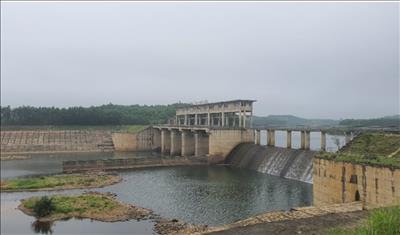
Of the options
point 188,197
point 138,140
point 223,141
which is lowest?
point 188,197

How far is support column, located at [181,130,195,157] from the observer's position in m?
58.0

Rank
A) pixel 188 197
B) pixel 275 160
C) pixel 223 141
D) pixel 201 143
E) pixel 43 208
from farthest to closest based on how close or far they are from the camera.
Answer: pixel 201 143
pixel 223 141
pixel 275 160
pixel 188 197
pixel 43 208

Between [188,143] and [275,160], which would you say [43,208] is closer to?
[275,160]

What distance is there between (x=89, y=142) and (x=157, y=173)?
3464cm

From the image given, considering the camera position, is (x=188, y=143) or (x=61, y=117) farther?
(x=61, y=117)

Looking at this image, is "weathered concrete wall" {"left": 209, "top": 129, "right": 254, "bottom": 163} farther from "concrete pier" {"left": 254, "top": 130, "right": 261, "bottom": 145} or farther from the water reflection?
the water reflection

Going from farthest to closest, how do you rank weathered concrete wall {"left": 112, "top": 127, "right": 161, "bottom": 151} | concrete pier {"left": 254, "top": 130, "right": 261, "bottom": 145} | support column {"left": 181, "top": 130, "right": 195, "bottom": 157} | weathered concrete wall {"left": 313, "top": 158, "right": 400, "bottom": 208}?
weathered concrete wall {"left": 112, "top": 127, "right": 161, "bottom": 151} → support column {"left": 181, "top": 130, "right": 195, "bottom": 157} → concrete pier {"left": 254, "top": 130, "right": 261, "bottom": 145} → weathered concrete wall {"left": 313, "top": 158, "right": 400, "bottom": 208}

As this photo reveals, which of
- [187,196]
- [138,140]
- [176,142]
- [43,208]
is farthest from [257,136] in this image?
[43,208]

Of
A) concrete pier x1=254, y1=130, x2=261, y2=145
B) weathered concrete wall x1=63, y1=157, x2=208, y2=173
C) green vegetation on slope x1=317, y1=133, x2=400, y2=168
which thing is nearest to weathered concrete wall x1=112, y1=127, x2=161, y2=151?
weathered concrete wall x1=63, y1=157, x2=208, y2=173

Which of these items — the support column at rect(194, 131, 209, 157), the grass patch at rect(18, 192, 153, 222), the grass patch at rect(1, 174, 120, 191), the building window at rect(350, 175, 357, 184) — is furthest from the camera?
the support column at rect(194, 131, 209, 157)

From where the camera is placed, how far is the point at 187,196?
30156 mm

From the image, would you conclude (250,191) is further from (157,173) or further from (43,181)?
(43,181)

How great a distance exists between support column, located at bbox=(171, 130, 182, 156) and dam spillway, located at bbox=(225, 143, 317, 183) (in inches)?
566

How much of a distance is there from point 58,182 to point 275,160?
20.4 m
